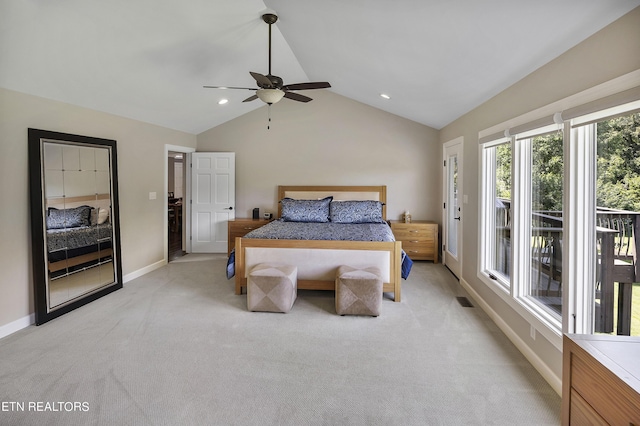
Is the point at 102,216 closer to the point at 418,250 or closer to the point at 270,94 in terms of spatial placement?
the point at 270,94

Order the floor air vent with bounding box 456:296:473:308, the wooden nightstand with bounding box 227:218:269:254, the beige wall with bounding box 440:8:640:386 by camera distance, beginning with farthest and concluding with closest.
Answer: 1. the wooden nightstand with bounding box 227:218:269:254
2. the floor air vent with bounding box 456:296:473:308
3. the beige wall with bounding box 440:8:640:386

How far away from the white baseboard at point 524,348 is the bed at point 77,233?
427 centimetres

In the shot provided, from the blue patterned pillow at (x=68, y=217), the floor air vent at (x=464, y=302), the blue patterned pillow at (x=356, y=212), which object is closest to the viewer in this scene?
the blue patterned pillow at (x=68, y=217)

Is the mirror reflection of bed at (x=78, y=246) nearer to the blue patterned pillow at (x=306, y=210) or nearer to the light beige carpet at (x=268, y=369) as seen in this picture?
the light beige carpet at (x=268, y=369)

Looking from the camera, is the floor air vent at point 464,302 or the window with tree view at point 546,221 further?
the floor air vent at point 464,302

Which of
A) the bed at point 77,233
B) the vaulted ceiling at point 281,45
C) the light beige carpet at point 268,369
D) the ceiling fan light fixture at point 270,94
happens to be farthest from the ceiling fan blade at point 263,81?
the bed at point 77,233

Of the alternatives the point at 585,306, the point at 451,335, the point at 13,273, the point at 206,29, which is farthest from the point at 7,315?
the point at 585,306

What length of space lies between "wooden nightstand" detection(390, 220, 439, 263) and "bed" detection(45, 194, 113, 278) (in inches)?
158

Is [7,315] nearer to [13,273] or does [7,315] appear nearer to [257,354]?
[13,273]

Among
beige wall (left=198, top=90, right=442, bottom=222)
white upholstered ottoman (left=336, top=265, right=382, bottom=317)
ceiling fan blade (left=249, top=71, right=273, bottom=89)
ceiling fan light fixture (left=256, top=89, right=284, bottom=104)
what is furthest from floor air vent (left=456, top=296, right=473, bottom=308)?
ceiling fan blade (left=249, top=71, right=273, bottom=89)

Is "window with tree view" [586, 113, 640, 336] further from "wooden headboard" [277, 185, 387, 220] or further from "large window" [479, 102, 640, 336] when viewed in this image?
"wooden headboard" [277, 185, 387, 220]

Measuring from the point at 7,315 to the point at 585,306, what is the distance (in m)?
4.42

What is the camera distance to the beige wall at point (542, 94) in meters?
1.51

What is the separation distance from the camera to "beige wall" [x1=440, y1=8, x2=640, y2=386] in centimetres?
151
